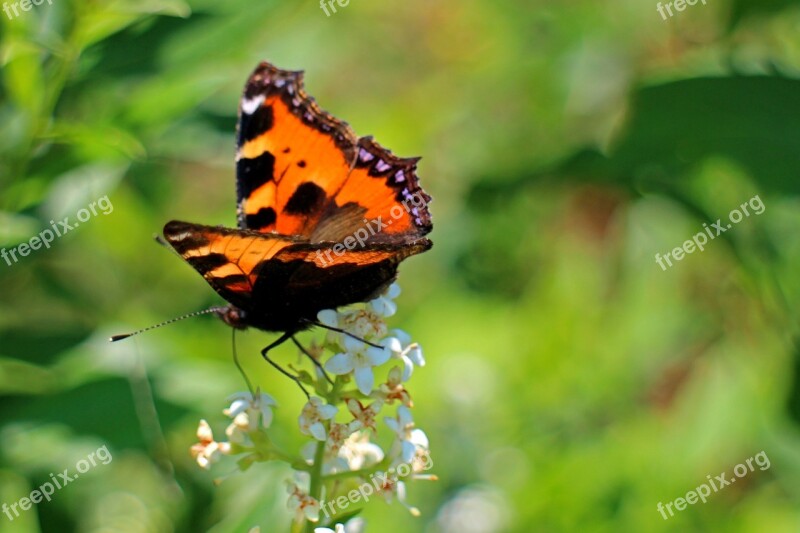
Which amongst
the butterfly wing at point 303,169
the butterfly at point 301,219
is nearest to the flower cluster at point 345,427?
the butterfly at point 301,219

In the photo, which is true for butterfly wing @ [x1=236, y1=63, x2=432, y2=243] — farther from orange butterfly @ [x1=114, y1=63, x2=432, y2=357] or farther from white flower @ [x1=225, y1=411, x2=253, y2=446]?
white flower @ [x1=225, y1=411, x2=253, y2=446]

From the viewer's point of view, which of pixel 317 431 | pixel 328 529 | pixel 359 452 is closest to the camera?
pixel 328 529

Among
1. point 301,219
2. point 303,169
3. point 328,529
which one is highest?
point 303,169

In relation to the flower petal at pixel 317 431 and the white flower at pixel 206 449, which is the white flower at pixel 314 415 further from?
the white flower at pixel 206 449

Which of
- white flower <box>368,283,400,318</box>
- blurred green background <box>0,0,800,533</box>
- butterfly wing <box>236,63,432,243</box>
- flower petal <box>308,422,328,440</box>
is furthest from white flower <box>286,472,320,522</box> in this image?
butterfly wing <box>236,63,432,243</box>

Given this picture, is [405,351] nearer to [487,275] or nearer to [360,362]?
[360,362]

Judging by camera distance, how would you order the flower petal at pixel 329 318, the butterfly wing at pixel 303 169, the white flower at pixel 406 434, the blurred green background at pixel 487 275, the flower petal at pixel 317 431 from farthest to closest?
1. the blurred green background at pixel 487 275
2. the butterfly wing at pixel 303 169
3. the flower petal at pixel 329 318
4. the white flower at pixel 406 434
5. the flower petal at pixel 317 431

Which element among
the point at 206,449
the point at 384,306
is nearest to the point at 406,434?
the point at 384,306
